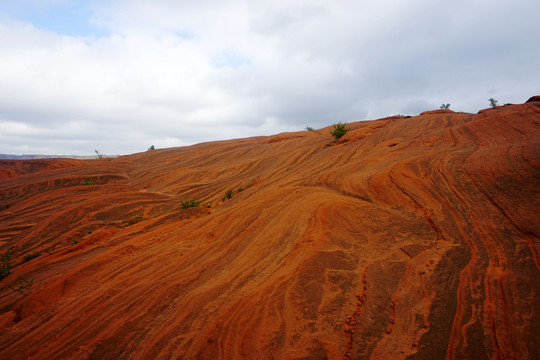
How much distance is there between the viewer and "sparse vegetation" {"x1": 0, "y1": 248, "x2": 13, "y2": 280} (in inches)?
187

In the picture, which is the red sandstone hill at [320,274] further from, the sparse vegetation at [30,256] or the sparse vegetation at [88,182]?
the sparse vegetation at [88,182]

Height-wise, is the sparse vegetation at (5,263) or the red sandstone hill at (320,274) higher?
the red sandstone hill at (320,274)

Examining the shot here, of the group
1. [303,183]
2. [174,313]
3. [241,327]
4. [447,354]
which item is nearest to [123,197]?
[303,183]

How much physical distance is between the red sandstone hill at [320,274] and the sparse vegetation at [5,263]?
4.1 inches

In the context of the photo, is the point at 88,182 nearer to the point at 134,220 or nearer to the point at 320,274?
the point at 134,220

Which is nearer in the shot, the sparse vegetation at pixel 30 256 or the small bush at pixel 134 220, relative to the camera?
the sparse vegetation at pixel 30 256

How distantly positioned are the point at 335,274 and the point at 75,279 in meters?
4.07

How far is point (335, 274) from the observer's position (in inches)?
124

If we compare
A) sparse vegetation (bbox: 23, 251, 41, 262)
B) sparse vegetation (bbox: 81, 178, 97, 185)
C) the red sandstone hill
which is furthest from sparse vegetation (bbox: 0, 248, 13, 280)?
sparse vegetation (bbox: 81, 178, 97, 185)

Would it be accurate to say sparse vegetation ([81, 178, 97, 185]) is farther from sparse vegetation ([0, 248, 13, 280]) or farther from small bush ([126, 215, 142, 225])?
sparse vegetation ([0, 248, 13, 280])

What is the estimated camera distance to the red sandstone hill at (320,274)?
232 centimetres

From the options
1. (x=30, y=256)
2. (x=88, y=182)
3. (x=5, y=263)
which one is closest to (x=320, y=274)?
(x=30, y=256)

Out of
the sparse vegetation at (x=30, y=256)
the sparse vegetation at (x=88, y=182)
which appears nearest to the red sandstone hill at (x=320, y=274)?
the sparse vegetation at (x=30, y=256)

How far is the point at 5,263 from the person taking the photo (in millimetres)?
5254
